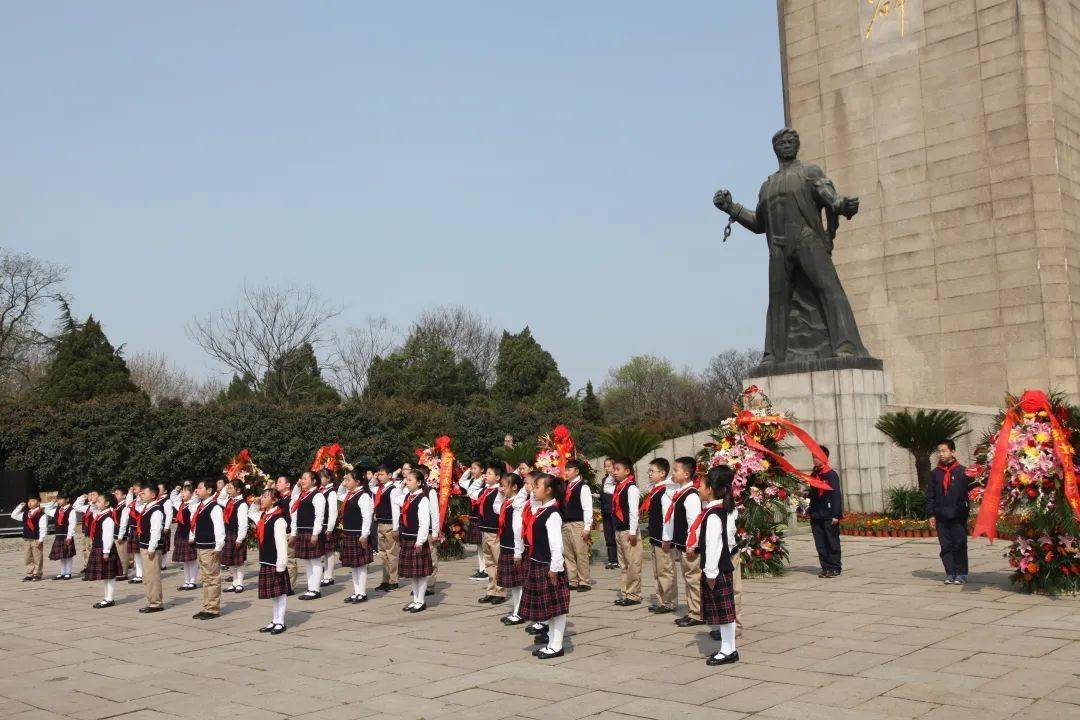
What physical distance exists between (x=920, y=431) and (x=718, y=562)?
30.5 feet

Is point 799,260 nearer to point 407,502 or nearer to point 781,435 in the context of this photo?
point 781,435

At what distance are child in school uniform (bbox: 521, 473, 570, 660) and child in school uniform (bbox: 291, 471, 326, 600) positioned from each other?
465cm

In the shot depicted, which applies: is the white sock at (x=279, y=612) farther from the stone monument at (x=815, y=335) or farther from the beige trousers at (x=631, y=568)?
the stone monument at (x=815, y=335)

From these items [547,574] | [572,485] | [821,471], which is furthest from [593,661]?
[821,471]

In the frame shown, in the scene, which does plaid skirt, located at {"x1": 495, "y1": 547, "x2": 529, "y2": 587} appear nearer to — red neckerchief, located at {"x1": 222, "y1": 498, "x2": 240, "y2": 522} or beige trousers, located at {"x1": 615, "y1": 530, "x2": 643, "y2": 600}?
beige trousers, located at {"x1": 615, "y1": 530, "x2": 643, "y2": 600}

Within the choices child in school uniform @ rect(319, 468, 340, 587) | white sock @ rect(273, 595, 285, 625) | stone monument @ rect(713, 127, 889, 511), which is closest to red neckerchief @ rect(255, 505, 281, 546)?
white sock @ rect(273, 595, 285, 625)

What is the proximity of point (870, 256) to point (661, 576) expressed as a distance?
16139 millimetres

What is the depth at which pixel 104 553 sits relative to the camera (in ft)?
40.2

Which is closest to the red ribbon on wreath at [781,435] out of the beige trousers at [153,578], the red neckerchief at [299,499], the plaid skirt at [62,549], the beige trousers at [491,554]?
the beige trousers at [491,554]

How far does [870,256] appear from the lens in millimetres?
23219

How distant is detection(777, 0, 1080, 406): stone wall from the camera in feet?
67.6

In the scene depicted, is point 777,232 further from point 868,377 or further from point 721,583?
point 721,583

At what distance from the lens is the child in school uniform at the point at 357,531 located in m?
11.6

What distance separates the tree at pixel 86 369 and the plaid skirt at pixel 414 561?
26.5 meters
